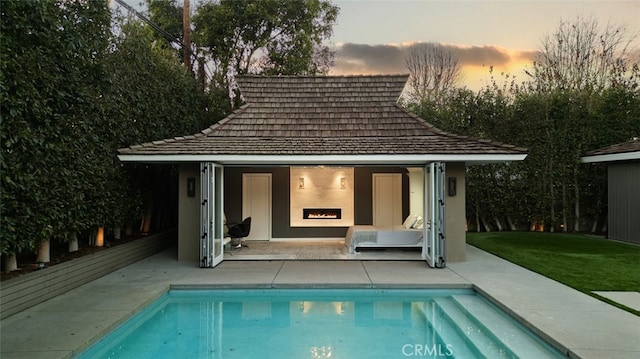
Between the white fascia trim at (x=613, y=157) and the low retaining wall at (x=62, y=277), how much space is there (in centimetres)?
1295

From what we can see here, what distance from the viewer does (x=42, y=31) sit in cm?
533

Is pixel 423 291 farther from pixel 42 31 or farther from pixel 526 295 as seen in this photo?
pixel 42 31

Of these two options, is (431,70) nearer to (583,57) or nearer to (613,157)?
(583,57)

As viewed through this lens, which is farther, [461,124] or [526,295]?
[461,124]

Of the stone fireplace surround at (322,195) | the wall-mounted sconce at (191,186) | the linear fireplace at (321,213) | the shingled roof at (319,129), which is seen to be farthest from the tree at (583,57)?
the wall-mounted sconce at (191,186)

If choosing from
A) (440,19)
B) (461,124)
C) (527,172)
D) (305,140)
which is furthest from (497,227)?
(305,140)

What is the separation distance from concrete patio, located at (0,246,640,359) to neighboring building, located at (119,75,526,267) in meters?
0.80

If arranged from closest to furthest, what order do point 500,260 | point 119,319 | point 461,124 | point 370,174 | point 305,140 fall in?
1. point 119,319
2. point 500,260
3. point 305,140
4. point 370,174
5. point 461,124

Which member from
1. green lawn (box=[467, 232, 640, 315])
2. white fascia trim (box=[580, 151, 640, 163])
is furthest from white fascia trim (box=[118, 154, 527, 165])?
white fascia trim (box=[580, 151, 640, 163])

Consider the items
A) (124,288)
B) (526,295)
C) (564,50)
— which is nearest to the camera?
(526,295)

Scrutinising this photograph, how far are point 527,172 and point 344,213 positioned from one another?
21.4ft

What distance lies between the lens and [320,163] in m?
8.74

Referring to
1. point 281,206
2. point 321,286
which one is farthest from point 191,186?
point 281,206

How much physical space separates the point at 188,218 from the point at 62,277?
2.98m
